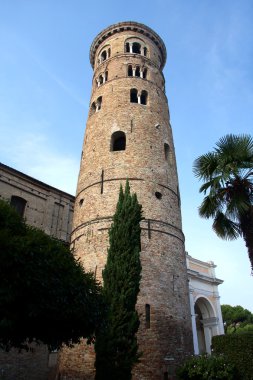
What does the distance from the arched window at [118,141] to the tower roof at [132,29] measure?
948cm

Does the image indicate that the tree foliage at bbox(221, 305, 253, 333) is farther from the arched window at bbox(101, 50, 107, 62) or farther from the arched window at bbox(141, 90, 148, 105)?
the arched window at bbox(101, 50, 107, 62)

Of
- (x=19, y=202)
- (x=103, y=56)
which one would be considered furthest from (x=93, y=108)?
(x=19, y=202)

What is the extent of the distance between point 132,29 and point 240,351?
910 inches

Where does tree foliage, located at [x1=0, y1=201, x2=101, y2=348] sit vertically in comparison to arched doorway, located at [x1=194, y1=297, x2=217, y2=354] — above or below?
below

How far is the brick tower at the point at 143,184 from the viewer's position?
1638cm

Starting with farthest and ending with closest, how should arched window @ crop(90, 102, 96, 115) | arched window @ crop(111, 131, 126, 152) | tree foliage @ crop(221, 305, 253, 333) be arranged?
1. tree foliage @ crop(221, 305, 253, 333)
2. arched window @ crop(90, 102, 96, 115)
3. arched window @ crop(111, 131, 126, 152)

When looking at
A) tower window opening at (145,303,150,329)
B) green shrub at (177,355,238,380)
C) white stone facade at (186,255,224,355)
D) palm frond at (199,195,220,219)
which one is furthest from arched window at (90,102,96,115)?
green shrub at (177,355,238,380)

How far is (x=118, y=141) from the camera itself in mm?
23062

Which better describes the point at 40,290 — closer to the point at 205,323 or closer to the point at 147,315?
the point at 147,315

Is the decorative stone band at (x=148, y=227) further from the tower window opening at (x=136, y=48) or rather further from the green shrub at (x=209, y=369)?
the tower window opening at (x=136, y=48)

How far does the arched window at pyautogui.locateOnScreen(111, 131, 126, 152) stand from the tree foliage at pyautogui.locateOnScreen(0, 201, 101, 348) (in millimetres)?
11727

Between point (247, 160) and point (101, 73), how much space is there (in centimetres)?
1607

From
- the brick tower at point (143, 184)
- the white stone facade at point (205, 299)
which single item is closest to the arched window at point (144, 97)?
the brick tower at point (143, 184)

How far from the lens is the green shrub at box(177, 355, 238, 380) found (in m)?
13.1
